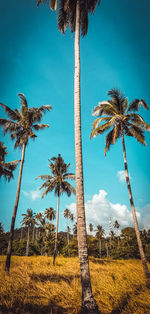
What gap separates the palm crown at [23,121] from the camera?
11616 mm

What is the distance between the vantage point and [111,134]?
1234cm

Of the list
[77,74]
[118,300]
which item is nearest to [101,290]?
[118,300]

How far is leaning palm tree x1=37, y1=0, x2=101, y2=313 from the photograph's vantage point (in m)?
3.46

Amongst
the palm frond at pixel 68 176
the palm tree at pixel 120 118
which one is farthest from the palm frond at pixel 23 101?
the palm frond at pixel 68 176

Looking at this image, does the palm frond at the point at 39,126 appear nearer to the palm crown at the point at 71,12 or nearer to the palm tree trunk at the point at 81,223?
the palm crown at the point at 71,12

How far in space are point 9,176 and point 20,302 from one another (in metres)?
13.4

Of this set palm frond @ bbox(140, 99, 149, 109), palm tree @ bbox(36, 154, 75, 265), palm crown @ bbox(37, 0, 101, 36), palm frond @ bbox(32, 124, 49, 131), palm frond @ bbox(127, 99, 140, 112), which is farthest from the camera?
palm tree @ bbox(36, 154, 75, 265)

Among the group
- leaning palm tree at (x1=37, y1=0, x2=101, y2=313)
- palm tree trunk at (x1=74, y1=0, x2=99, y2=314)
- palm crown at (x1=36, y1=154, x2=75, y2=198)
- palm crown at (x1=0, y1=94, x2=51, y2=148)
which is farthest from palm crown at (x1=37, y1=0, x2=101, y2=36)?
palm crown at (x1=36, y1=154, x2=75, y2=198)

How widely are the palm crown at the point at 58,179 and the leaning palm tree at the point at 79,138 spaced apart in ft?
43.6

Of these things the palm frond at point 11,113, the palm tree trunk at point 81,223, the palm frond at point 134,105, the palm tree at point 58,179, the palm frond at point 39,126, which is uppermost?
the palm frond at point 134,105

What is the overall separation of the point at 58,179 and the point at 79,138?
45.9 feet

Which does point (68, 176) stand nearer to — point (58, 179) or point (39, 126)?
point (58, 179)

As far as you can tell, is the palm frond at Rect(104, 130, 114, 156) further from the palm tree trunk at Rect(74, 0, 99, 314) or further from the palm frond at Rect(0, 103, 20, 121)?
the palm frond at Rect(0, 103, 20, 121)

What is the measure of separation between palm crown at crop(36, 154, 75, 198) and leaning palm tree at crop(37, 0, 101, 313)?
13295 millimetres
